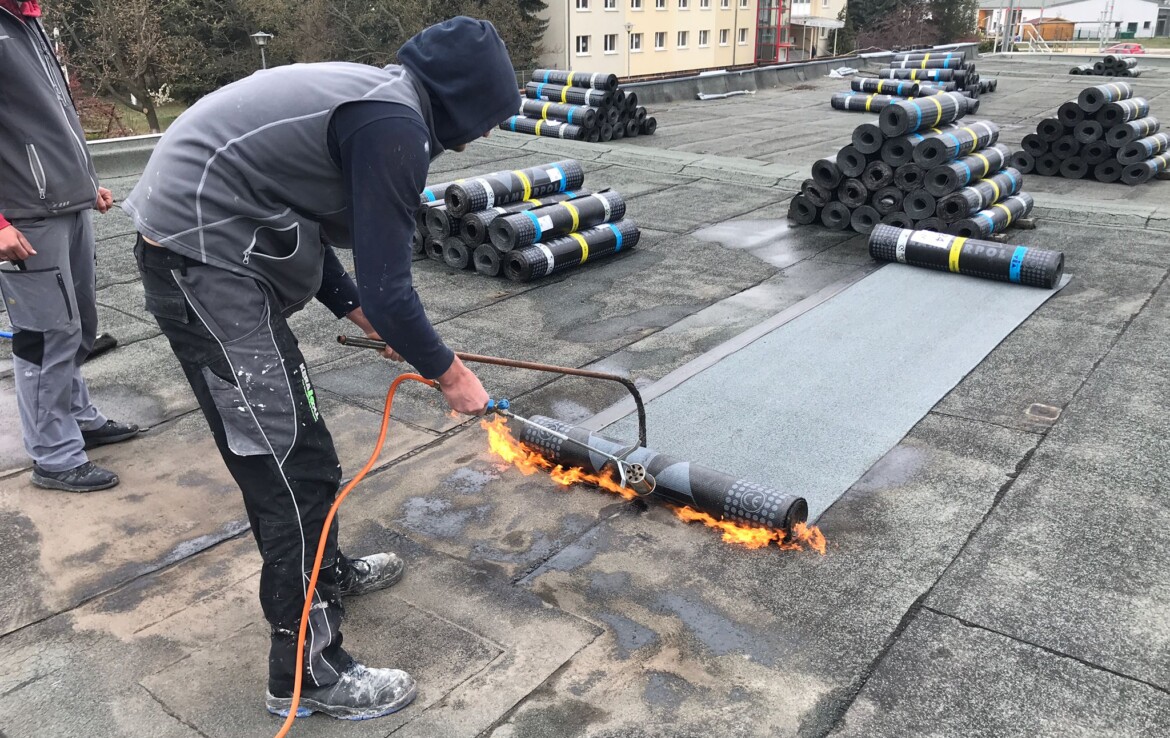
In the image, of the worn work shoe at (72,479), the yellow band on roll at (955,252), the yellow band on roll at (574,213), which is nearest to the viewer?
the worn work shoe at (72,479)

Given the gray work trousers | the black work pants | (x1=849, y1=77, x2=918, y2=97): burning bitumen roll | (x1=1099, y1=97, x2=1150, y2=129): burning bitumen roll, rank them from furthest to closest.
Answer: (x1=849, y1=77, x2=918, y2=97): burning bitumen roll
(x1=1099, y1=97, x2=1150, y2=129): burning bitumen roll
the gray work trousers
the black work pants

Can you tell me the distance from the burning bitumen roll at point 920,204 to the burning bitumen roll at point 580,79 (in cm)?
770

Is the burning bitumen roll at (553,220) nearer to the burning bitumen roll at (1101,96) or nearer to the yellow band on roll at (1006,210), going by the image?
the yellow band on roll at (1006,210)

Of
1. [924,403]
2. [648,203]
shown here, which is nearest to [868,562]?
[924,403]

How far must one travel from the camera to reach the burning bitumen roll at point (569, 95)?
15.5 meters

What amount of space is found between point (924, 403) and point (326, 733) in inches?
153

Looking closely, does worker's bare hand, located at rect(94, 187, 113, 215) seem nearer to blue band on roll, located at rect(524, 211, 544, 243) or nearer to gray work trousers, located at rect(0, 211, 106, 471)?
gray work trousers, located at rect(0, 211, 106, 471)

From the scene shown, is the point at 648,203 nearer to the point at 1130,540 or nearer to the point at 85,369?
the point at 85,369

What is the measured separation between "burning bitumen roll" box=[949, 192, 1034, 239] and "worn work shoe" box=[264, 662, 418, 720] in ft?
24.7

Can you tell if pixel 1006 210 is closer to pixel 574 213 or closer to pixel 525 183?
pixel 574 213

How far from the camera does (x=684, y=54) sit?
5325 cm

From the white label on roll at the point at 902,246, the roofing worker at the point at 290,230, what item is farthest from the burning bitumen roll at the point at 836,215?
the roofing worker at the point at 290,230

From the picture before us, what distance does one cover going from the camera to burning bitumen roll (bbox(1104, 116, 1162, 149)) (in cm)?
1155

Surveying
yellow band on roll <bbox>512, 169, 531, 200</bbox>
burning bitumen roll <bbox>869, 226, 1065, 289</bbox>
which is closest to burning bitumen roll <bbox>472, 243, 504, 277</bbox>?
yellow band on roll <bbox>512, 169, 531, 200</bbox>
